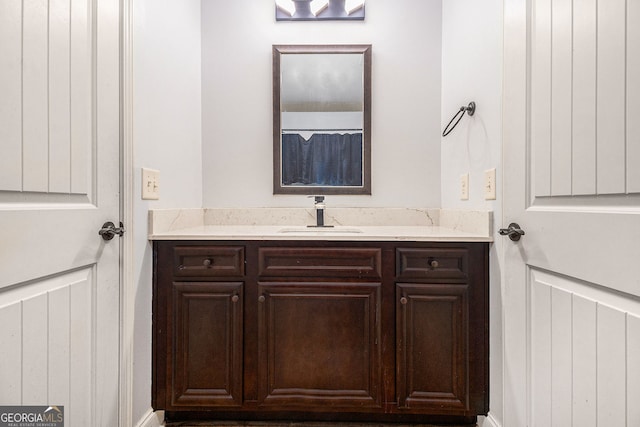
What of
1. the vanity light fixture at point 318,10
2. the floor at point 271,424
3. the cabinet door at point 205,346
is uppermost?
the vanity light fixture at point 318,10

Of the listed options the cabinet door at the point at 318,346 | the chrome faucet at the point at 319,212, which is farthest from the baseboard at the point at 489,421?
the chrome faucet at the point at 319,212

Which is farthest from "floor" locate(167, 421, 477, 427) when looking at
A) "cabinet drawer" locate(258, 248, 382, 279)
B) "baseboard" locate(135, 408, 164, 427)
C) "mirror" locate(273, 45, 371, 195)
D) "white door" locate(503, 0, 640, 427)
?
"mirror" locate(273, 45, 371, 195)

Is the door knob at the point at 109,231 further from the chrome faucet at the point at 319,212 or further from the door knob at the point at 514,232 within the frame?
the door knob at the point at 514,232

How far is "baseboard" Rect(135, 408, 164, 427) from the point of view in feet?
4.46

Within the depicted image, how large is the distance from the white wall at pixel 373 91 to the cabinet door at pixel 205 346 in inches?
25.5

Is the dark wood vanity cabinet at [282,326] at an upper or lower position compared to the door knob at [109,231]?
lower

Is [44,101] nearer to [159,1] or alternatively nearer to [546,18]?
[159,1]

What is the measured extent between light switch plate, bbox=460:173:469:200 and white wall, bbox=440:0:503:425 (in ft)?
0.08

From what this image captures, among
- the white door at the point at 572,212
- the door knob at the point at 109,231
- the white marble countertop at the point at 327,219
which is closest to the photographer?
the white door at the point at 572,212

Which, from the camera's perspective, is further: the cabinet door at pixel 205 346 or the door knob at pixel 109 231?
the cabinet door at pixel 205 346

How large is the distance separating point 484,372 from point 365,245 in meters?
0.68

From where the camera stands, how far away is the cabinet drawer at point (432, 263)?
1.37m

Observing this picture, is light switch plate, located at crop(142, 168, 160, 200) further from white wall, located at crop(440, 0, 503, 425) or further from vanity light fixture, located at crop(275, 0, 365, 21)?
white wall, located at crop(440, 0, 503, 425)

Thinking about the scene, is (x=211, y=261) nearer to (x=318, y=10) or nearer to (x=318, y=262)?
(x=318, y=262)
